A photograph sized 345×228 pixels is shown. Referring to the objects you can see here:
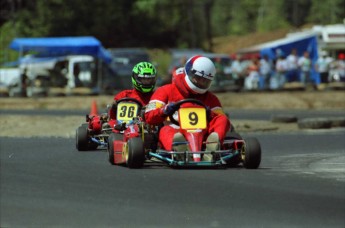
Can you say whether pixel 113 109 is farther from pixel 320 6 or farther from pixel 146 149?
pixel 320 6

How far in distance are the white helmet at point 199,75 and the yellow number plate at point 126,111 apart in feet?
6.21

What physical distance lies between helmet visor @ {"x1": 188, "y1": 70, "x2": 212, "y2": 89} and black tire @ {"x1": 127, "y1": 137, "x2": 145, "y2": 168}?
3.55ft

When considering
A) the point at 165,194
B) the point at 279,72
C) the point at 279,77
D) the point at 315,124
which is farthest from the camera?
the point at 279,72

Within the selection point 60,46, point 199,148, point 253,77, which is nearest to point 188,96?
point 199,148

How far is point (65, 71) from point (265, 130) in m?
23.8

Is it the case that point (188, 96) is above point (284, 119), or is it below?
above

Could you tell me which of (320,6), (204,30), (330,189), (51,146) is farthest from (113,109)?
(320,6)

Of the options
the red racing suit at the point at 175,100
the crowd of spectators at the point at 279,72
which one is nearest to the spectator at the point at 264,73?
the crowd of spectators at the point at 279,72

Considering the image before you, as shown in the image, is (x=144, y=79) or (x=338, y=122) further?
(x=338, y=122)

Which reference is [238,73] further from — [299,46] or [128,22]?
[128,22]

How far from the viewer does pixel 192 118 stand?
1115cm

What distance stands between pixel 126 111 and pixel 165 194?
450 centimetres

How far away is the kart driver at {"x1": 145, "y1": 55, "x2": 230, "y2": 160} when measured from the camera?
36.5 feet

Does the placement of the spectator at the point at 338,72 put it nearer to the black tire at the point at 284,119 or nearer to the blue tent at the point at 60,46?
the blue tent at the point at 60,46
